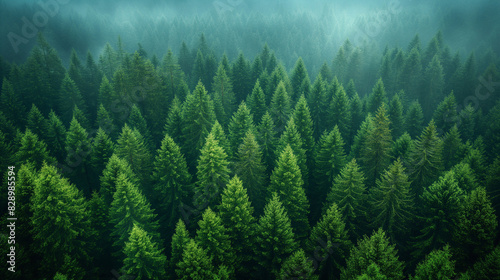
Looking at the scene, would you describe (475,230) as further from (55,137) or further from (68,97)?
(68,97)

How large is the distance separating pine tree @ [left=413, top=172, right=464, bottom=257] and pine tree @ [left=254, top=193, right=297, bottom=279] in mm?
11494

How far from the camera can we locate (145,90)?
149 ft

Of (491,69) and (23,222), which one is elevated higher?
(491,69)

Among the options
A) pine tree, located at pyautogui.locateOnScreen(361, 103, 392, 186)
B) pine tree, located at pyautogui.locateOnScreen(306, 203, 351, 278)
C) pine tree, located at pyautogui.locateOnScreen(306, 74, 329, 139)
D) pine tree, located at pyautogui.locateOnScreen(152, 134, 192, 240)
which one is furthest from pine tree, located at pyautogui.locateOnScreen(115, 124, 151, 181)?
pine tree, located at pyautogui.locateOnScreen(306, 74, 329, 139)

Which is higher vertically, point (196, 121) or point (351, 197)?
point (196, 121)

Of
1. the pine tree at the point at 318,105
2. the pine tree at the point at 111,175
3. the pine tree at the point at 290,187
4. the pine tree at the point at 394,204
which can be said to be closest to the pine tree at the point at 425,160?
the pine tree at the point at 394,204

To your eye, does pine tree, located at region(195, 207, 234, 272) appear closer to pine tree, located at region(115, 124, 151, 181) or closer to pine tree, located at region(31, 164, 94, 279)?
pine tree, located at region(31, 164, 94, 279)

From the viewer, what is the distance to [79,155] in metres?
33.0

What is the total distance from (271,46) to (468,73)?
→ 68.2 m

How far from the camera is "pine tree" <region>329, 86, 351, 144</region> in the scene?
42406 millimetres

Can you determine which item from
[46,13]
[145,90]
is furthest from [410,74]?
[46,13]

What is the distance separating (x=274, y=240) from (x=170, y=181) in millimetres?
12800

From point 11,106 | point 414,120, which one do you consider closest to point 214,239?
point 414,120

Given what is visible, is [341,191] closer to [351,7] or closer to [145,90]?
[145,90]
